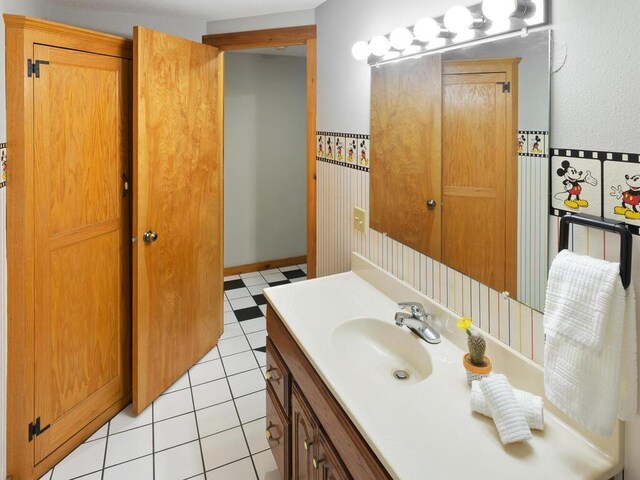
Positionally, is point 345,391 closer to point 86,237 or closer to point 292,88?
point 86,237

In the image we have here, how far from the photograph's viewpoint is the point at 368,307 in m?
1.54

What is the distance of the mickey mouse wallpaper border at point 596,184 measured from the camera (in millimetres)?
793

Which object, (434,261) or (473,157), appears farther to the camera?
(434,261)

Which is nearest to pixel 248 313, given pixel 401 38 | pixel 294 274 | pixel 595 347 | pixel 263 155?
pixel 294 274

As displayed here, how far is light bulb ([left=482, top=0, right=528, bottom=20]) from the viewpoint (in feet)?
3.13

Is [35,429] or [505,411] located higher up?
[505,411]

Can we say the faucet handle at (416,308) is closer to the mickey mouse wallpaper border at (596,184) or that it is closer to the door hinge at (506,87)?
the mickey mouse wallpaper border at (596,184)

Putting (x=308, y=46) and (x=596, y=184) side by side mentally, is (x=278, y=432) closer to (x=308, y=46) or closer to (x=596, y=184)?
(x=596, y=184)

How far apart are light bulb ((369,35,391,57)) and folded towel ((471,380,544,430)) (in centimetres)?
119

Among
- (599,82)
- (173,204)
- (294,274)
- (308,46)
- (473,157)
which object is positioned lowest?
(294,274)

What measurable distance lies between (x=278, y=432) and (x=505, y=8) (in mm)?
1491

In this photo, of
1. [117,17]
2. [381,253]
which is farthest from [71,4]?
[381,253]

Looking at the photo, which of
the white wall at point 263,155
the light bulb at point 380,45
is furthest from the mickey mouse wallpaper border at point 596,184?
the white wall at point 263,155

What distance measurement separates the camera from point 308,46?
2.19m
